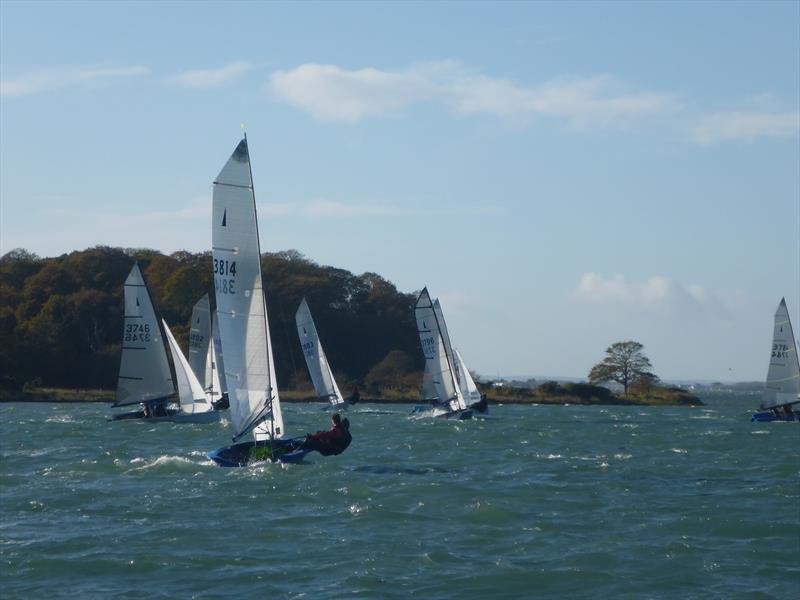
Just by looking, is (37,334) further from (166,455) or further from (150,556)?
(150,556)

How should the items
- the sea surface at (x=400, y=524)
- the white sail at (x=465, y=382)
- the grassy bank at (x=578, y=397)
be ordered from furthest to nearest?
the grassy bank at (x=578, y=397) → the white sail at (x=465, y=382) → the sea surface at (x=400, y=524)

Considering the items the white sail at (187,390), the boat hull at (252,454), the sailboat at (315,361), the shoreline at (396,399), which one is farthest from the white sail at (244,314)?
the shoreline at (396,399)

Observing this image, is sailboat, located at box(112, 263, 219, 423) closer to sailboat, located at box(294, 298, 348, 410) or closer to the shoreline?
sailboat, located at box(294, 298, 348, 410)

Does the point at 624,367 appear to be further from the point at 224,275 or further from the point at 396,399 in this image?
the point at 224,275

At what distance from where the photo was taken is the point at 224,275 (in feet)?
88.7

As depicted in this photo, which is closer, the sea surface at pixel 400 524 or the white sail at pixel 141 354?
the sea surface at pixel 400 524

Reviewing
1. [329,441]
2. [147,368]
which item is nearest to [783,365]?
[147,368]

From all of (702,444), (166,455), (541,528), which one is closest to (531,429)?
(702,444)

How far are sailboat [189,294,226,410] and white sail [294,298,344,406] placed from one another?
997 centimetres

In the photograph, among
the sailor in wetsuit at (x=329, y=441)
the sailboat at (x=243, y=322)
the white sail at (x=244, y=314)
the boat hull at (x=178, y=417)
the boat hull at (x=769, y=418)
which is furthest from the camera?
the boat hull at (x=769, y=418)

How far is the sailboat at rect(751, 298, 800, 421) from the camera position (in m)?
53.6

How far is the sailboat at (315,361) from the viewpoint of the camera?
6388 centimetres

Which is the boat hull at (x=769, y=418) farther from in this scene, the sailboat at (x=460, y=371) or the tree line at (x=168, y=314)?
the tree line at (x=168, y=314)

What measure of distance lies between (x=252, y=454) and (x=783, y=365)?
33713mm
